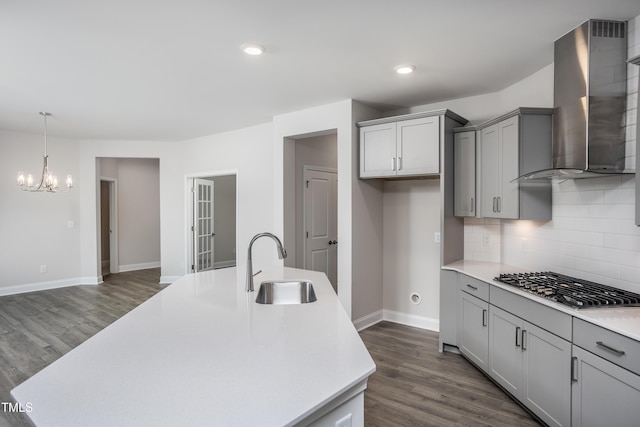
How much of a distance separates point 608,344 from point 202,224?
6146 mm

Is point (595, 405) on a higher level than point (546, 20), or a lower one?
lower

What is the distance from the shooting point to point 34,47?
8.89 feet

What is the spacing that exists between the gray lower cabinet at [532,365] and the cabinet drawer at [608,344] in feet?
0.47

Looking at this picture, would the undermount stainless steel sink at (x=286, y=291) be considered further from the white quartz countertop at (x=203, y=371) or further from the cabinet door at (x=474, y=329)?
the cabinet door at (x=474, y=329)

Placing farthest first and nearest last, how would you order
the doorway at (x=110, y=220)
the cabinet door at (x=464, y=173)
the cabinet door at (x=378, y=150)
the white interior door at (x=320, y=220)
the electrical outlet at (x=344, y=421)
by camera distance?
the doorway at (x=110, y=220)
the white interior door at (x=320, y=220)
the cabinet door at (x=378, y=150)
the cabinet door at (x=464, y=173)
the electrical outlet at (x=344, y=421)

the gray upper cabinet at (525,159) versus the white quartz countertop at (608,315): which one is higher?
the gray upper cabinet at (525,159)

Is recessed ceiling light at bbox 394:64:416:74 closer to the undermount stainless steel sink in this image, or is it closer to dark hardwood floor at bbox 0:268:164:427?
the undermount stainless steel sink

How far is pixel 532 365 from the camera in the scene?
2354 mm

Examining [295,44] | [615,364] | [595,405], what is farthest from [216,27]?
[595,405]

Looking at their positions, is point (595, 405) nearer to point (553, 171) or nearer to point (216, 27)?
point (553, 171)

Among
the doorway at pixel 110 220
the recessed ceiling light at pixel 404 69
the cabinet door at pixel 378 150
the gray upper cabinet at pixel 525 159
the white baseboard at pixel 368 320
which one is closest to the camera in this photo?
the gray upper cabinet at pixel 525 159

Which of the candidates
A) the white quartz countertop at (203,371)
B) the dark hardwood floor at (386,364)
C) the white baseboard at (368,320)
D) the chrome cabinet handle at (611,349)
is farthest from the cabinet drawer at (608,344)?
the white baseboard at (368,320)

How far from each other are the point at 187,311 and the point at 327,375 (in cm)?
105

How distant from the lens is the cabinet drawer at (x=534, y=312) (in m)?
2.08
